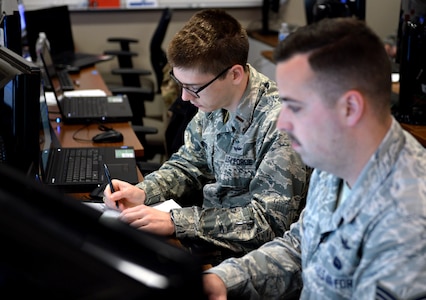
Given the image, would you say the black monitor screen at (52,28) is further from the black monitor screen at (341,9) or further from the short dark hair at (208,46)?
the short dark hair at (208,46)

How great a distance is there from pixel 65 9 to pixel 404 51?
2361 millimetres

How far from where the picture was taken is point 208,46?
155 centimetres

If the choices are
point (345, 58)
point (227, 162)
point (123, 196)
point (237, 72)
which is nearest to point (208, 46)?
point (237, 72)

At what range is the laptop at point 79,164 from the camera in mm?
1815

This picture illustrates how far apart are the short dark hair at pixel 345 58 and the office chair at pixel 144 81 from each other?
191 cm

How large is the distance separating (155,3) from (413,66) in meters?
2.63

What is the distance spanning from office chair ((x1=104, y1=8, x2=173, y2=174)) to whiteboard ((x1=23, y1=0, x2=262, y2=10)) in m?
0.30

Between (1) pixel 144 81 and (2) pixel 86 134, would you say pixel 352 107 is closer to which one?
(2) pixel 86 134

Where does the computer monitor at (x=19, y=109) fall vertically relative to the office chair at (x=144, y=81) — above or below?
above

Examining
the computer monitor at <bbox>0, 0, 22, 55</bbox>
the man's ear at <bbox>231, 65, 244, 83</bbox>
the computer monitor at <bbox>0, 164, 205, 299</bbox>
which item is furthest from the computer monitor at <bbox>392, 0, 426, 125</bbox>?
the computer monitor at <bbox>0, 164, 205, 299</bbox>

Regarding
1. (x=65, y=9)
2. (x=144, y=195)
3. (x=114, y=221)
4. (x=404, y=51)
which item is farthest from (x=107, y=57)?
(x=114, y=221)

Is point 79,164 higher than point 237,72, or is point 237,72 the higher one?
point 237,72

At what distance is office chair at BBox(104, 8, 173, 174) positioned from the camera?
3.32 m

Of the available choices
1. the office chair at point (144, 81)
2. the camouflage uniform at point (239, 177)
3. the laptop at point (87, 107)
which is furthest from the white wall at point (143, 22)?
the camouflage uniform at point (239, 177)
